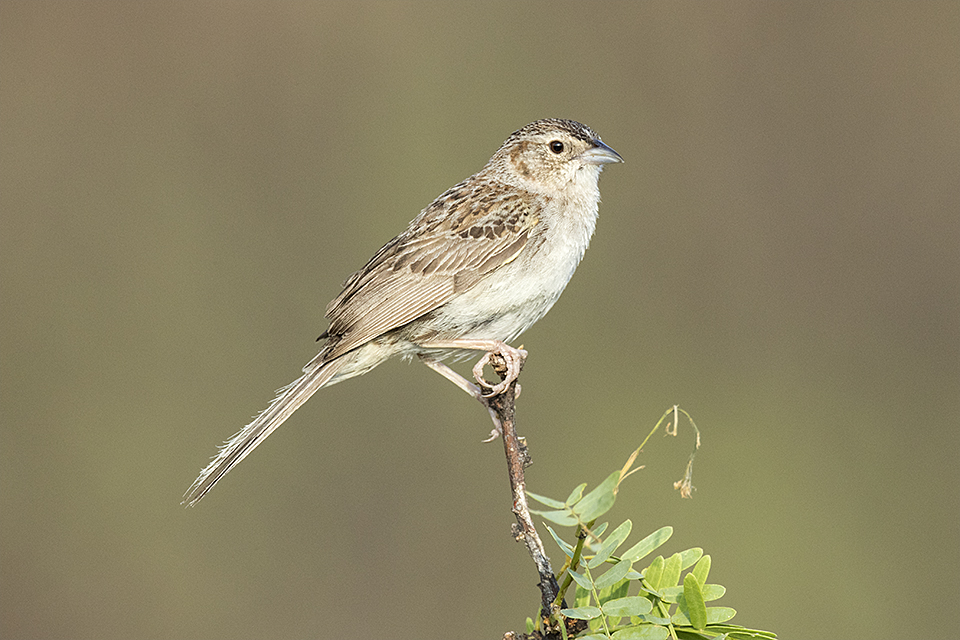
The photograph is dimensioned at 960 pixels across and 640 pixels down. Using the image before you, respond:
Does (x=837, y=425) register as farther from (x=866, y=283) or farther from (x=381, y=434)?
(x=381, y=434)

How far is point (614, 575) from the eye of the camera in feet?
6.79

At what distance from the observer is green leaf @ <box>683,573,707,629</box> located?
2006mm

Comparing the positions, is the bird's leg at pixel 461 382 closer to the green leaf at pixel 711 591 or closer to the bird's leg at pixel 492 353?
the bird's leg at pixel 492 353

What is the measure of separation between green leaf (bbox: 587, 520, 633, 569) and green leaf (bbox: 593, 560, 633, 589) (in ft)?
0.11

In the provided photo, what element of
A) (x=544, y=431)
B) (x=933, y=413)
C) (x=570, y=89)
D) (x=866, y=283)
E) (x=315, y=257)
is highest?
(x=570, y=89)

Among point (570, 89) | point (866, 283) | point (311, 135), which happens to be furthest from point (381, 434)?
point (866, 283)

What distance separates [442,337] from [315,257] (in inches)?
143

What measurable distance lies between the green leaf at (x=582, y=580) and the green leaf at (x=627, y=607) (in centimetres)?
6

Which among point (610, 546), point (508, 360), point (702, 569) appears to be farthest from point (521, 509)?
point (508, 360)

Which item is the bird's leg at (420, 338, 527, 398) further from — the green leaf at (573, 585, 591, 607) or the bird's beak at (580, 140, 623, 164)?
the bird's beak at (580, 140, 623, 164)

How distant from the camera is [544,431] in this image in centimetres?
764

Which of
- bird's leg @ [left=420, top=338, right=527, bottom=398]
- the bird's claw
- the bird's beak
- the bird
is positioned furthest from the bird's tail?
the bird's beak

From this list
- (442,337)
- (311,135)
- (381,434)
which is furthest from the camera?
(311,135)

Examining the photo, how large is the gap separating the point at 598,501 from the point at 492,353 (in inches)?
70.6
